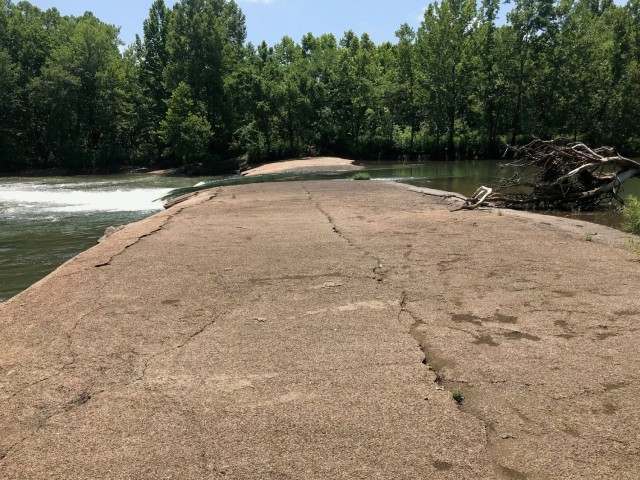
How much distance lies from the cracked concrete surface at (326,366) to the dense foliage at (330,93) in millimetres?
43128

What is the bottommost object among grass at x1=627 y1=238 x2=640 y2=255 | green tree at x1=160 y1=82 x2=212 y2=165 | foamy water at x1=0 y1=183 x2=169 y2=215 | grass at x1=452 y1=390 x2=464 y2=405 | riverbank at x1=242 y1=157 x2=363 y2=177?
grass at x1=452 y1=390 x2=464 y2=405

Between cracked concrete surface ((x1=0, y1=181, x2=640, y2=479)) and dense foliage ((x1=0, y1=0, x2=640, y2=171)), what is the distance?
43128 mm

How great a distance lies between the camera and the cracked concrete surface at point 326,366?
302cm

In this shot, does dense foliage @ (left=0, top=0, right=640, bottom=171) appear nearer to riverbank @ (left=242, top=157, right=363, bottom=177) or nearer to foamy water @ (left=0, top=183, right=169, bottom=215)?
riverbank @ (left=242, top=157, right=363, bottom=177)

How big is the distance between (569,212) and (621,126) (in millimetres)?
38306

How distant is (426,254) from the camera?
26.5 feet

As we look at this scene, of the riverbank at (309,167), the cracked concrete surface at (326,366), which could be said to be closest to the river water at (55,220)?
the cracked concrete surface at (326,366)

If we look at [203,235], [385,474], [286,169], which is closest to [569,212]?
[203,235]

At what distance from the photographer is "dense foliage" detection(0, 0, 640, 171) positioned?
149 feet

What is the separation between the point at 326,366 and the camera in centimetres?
418

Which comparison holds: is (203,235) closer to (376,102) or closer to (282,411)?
(282,411)

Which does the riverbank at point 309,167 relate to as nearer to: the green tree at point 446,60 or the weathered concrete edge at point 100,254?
the green tree at point 446,60

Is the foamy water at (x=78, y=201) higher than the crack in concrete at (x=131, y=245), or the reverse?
the foamy water at (x=78, y=201)

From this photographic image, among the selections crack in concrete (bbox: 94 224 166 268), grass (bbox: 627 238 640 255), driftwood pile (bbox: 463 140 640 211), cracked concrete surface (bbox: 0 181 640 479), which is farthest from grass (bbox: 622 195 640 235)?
crack in concrete (bbox: 94 224 166 268)
